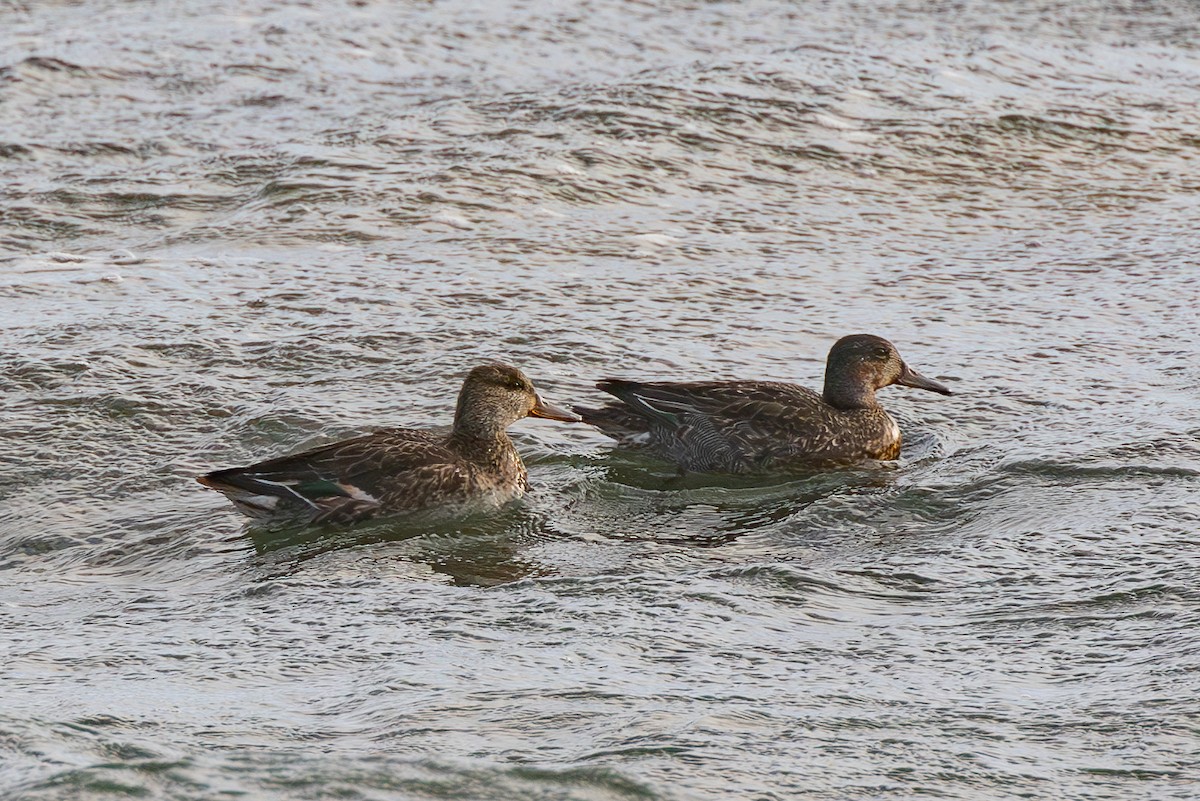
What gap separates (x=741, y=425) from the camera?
905cm

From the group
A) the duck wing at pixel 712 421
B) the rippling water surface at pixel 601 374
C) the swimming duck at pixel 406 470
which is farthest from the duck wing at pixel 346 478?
the duck wing at pixel 712 421

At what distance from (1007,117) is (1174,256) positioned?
10.9ft

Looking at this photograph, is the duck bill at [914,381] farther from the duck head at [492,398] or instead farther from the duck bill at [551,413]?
the duck head at [492,398]

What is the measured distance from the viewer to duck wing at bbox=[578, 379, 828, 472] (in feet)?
29.7

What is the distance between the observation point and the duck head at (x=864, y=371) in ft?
31.2

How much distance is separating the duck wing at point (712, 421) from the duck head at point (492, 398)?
18.4 inches

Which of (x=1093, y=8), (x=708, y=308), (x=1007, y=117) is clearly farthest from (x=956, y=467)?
(x=1093, y=8)

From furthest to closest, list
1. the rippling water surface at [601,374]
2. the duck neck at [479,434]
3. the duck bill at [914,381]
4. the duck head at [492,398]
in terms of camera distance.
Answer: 1. the duck bill at [914,381]
2. the duck head at [492,398]
3. the duck neck at [479,434]
4. the rippling water surface at [601,374]

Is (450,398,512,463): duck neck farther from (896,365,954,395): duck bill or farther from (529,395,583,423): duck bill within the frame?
(896,365,954,395): duck bill

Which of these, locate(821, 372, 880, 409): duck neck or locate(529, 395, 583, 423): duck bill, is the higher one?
locate(821, 372, 880, 409): duck neck

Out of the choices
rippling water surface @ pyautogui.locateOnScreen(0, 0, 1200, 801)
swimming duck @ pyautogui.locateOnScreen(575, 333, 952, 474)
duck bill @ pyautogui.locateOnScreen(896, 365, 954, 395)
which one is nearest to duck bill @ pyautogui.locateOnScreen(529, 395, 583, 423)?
swimming duck @ pyautogui.locateOnScreen(575, 333, 952, 474)

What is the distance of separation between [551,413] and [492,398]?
385mm

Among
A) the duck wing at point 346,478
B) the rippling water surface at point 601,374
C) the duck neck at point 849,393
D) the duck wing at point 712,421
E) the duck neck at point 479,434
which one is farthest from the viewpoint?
the duck neck at point 849,393

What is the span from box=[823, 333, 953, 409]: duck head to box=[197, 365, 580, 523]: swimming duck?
1459 mm
